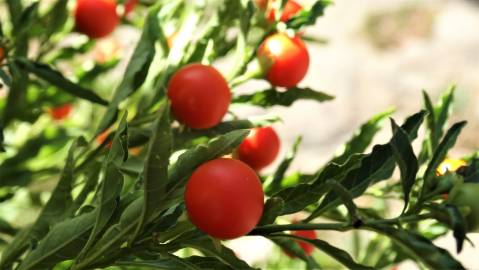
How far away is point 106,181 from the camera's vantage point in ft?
2.06

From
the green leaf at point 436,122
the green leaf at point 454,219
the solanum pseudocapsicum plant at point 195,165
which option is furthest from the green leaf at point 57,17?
the green leaf at point 454,219

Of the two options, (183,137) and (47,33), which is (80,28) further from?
(183,137)

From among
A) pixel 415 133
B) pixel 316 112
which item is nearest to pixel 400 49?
pixel 316 112

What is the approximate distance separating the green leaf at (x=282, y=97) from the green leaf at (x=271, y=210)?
0.31 meters

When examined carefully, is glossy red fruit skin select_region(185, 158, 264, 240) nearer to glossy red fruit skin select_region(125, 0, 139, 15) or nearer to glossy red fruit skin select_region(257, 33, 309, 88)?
glossy red fruit skin select_region(257, 33, 309, 88)

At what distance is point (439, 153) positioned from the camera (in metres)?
0.64

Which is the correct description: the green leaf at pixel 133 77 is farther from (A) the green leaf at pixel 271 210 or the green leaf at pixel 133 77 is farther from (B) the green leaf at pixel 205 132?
(A) the green leaf at pixel 271 210

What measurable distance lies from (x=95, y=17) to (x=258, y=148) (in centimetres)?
34

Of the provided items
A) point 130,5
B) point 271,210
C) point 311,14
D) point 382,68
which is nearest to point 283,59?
point 311,14

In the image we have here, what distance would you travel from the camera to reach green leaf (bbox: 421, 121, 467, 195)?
61cm

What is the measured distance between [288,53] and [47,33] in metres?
0.36

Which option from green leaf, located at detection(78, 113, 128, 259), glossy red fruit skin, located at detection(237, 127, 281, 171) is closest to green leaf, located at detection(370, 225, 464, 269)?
green leaf, located at detection(78, 113, 128, 259)

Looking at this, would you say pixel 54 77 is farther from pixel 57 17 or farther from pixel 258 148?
pixel 258 148

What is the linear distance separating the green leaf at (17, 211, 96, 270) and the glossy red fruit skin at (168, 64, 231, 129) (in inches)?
7.5
